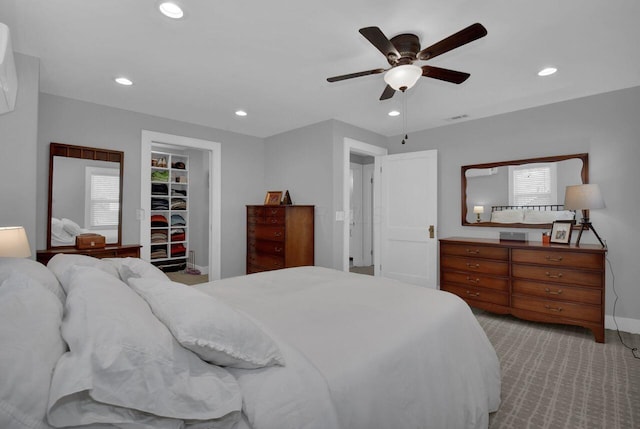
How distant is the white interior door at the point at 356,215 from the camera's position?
256 inches

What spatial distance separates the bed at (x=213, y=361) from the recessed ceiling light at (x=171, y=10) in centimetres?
157

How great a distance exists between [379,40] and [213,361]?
1870 mm

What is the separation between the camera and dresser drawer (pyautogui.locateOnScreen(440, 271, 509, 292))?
3369 mm

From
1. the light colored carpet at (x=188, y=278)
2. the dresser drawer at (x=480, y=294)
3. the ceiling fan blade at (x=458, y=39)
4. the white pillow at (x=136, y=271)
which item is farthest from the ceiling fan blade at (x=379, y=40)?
the light colored carpet at (x=188, y=278)

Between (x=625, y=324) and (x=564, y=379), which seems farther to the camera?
(x=625, y=324)

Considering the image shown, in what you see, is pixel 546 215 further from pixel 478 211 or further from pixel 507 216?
pixel 478 211

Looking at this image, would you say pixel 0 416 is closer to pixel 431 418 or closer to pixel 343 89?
pixel 431 418

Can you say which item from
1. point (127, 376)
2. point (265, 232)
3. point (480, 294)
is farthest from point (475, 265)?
point (127, 376)

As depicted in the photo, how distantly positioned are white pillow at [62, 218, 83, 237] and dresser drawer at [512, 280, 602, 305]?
4.77 m

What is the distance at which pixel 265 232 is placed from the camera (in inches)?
171

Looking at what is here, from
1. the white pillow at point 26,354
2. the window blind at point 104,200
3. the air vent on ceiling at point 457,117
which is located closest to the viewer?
the white pillow at point 26,354

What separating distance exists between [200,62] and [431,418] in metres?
2.89

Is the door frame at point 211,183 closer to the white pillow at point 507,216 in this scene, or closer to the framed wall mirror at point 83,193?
the framed wall mirror at point 83,193

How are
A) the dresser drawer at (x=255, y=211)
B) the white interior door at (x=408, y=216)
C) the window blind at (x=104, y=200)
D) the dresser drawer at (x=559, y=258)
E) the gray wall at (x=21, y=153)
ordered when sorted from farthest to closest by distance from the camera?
the dresser drawer at (x=255, y=211)
the white interior door at (x=408, y=216)
the window blind at (x=104, y=200)
the dresser drawer at (x=559, y=258)
the gray wall at (x=21, y=153)
